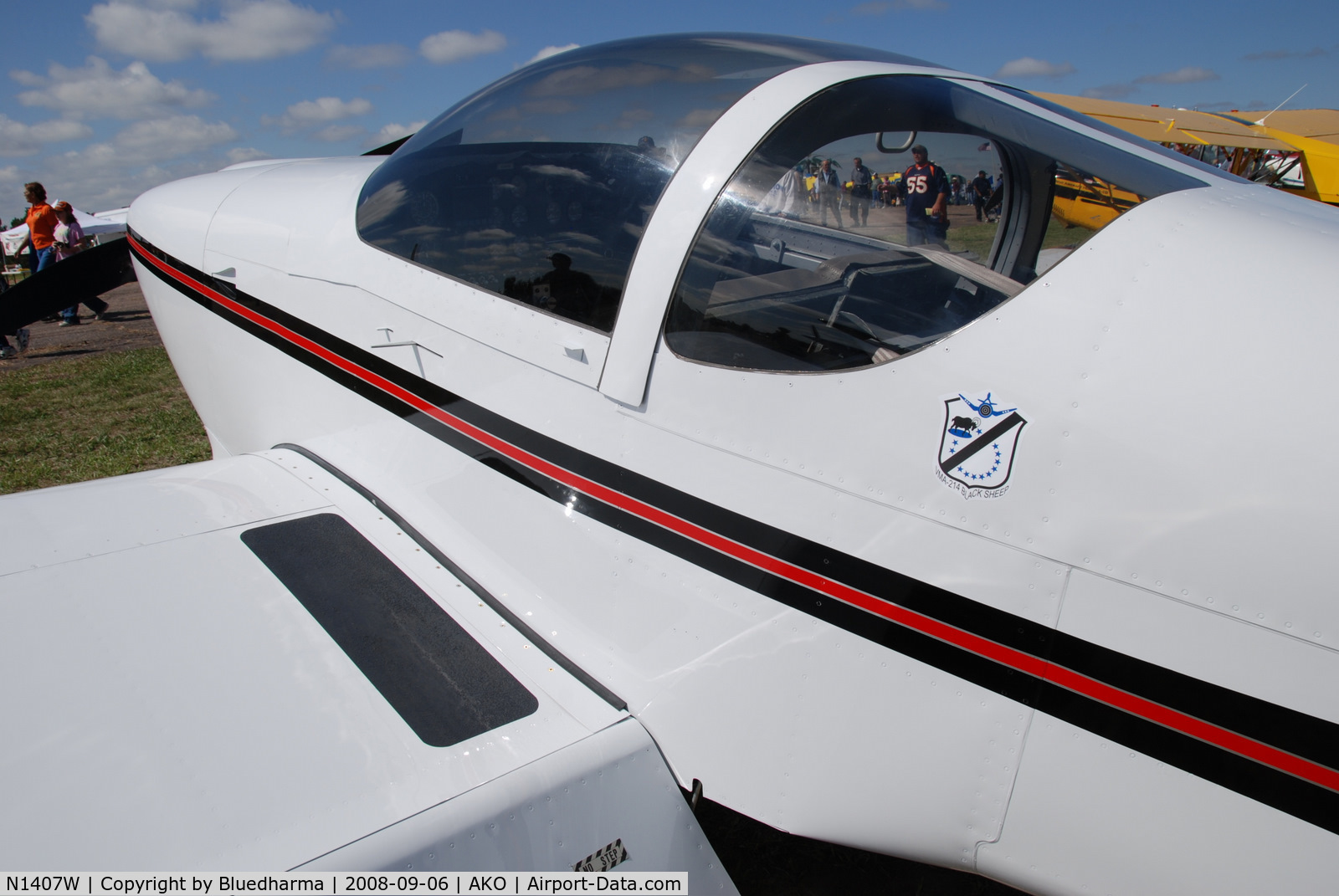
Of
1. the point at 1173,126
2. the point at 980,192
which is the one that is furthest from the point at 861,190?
the point at 1173,126

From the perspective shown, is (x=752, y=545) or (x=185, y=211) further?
(x=185, y=211)

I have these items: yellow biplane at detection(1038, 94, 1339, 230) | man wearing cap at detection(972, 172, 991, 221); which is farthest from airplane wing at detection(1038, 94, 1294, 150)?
man wearing cap at detection(972, 172, 991, 221)

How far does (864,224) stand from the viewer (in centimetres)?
181

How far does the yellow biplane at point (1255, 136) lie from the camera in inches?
627

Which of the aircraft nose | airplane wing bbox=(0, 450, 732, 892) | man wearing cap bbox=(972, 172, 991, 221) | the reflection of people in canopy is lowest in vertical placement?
airplane wing bbox=(0, 450, 732, 892)

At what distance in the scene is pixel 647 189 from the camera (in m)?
1.95

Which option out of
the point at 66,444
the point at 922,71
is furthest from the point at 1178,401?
the point at 66,444

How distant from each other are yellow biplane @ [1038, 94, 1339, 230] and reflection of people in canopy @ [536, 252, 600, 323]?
10.1 metres

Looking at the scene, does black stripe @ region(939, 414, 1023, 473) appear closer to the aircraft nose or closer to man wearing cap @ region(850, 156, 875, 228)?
man wearing cap @ region(850, 156, 875, 228)

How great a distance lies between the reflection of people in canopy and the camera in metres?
1.99

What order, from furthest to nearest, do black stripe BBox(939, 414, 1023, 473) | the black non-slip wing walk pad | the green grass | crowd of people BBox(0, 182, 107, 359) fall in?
crowd of people BBox(0, 182, 107, 359) < the green grass < the black non-slip wing walk pad < black stripe BBox(939, 414, 1023, 473)

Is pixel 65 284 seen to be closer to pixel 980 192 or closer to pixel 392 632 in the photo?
pixel 392 632

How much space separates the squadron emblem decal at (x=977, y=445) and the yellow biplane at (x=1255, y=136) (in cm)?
1036

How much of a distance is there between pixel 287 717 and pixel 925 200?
6.14 feet
